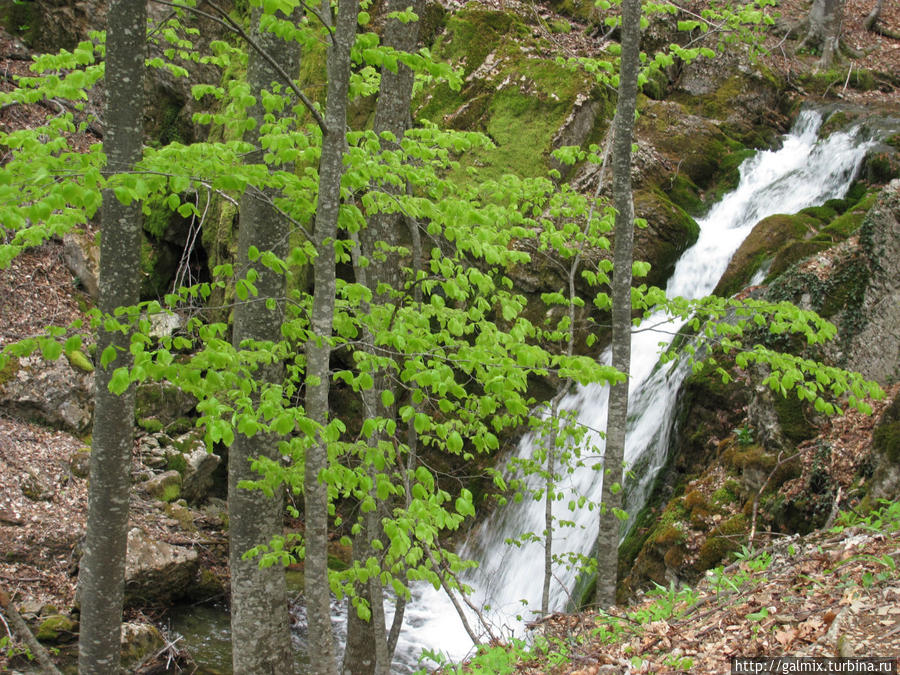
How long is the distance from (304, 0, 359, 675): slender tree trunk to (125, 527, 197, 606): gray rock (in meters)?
4.64

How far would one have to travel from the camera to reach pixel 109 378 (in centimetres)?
418

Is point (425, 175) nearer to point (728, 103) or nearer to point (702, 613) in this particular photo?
point (702, 613)

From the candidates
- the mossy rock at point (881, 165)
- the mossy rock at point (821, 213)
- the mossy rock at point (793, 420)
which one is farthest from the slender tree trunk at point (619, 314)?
the mossy rock at point (881, 165)

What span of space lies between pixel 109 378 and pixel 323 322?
155cm

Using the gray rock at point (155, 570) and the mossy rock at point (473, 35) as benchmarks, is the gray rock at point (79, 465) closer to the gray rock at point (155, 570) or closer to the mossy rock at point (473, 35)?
the gray rock at point (155, 570)

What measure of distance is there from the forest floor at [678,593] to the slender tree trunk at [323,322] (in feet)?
5.17

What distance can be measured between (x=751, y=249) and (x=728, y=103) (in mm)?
5645

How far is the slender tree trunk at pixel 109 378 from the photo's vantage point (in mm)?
4051

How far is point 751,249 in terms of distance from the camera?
9164mm

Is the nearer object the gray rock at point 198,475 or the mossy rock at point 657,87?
the gray rock at point 198,475

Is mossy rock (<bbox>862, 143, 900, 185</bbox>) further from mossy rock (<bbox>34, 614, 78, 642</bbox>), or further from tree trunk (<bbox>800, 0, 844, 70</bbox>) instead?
mossy rock (<bbox>34, 614, 78, 642</bbox>)

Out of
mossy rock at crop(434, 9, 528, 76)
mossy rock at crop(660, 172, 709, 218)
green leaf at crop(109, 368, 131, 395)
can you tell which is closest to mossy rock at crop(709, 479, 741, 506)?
green leaf at crop(109, 368, 131, 395)

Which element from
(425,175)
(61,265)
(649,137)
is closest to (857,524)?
(425,175)

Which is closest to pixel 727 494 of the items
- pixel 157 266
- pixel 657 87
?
pixel 657 87
